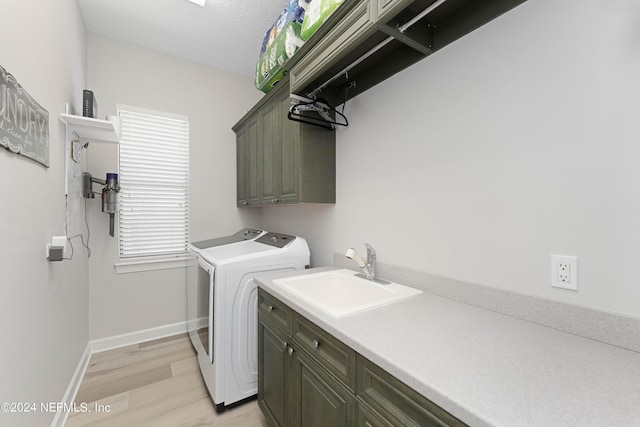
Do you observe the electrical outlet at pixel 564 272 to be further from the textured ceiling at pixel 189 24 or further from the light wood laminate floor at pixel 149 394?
→ the textured ceiling at pixel 189 24

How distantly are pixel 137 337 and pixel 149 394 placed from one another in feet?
3.06

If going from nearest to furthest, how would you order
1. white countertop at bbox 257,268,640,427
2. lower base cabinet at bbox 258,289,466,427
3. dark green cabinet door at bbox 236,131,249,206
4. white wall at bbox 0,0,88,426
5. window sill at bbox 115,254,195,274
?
1. white countertop at bbox 257,268,640,427
2. lower base cabinet at bbox 258,289,466,427
3. white wall at bbox 0,0,88,426
4. window sill at bbox 115,254,195,274
5. dark green cabinet door at bbox 236,131,249,206

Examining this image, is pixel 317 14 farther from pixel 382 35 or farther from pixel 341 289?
pixel 341 289

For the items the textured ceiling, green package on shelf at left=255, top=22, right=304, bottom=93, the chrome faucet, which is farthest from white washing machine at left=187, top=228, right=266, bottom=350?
the textured ceiling

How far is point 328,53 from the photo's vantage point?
1.35m

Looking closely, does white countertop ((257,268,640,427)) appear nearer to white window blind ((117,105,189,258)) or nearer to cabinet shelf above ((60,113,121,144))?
cabinet shelf above ((60,113,121,144))

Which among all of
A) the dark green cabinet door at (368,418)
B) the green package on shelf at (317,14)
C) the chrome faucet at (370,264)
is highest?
the green package on shelf at (317,14)

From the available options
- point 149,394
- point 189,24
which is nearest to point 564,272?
point 149,394

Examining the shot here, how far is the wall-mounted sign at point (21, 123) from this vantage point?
967 mm

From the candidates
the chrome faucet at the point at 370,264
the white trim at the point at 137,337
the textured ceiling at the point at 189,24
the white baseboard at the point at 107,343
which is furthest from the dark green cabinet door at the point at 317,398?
the textured ceiling at the point at 189,24

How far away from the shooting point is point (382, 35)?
1.27 m

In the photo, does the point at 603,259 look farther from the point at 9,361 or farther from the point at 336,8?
the point at 9,361

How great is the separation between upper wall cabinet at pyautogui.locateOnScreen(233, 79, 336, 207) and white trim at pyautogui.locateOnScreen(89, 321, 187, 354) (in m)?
1.61

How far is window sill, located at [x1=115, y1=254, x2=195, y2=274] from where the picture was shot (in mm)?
2584
